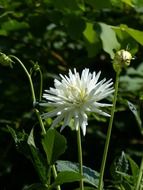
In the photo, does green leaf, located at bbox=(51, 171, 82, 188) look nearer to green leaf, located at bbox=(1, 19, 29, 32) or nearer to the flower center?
the flower center

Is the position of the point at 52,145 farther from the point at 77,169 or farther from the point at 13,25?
the point at 13,25

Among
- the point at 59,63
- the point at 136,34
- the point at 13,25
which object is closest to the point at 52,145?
the point at 136,34

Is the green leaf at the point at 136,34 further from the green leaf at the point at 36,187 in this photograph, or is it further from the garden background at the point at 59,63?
the green leaf at the point at 36,187

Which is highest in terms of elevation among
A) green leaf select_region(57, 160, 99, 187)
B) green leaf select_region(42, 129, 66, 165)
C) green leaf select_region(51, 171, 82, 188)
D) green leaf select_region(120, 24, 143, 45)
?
green leaf select_region(120, 24, 143, 45)

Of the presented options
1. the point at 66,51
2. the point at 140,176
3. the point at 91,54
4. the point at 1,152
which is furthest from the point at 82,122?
the point at 66,51

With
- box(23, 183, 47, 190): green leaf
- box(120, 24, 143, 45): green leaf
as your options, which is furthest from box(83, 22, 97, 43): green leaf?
box(23, 183, 47, 190): green leaf

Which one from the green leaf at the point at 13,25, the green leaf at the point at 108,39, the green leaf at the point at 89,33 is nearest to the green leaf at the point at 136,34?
the green leaf at the point at 108,39
